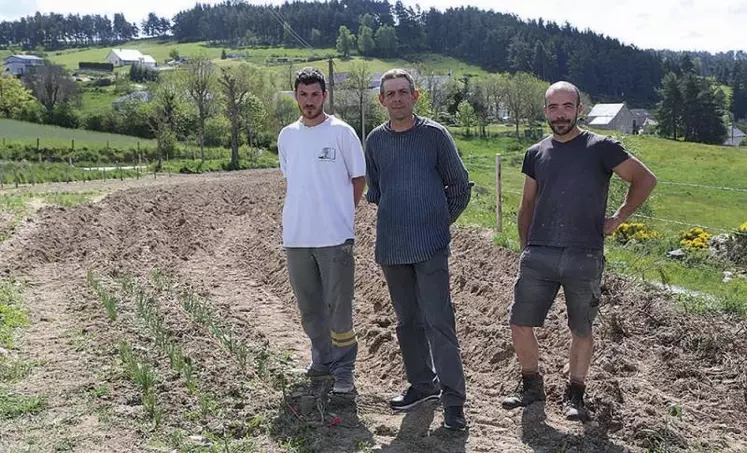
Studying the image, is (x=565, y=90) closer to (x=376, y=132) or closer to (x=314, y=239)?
(x=376, y=132)

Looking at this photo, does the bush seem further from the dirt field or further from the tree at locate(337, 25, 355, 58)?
the dirt field

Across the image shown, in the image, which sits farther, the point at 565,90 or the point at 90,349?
the point at 90,349

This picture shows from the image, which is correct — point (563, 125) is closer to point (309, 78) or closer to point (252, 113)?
point (309, 78)

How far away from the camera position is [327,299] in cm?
459

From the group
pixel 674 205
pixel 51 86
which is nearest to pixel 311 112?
pixel 674 205

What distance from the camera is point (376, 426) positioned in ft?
13.9

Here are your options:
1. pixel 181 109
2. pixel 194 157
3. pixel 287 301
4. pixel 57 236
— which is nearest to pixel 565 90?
pixel 287 301

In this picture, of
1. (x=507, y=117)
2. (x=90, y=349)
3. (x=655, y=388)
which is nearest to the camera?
(x=655, y=388)

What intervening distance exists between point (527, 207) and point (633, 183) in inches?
26.6

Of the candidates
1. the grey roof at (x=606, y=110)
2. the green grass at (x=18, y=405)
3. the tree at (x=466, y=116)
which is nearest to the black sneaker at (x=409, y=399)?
the green grass at (x=18, y=405)

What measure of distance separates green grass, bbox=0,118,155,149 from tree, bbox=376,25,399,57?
8729 cm

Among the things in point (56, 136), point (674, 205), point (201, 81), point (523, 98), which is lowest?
point (674, 205)

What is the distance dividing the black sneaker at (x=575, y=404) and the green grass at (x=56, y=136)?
4559cm

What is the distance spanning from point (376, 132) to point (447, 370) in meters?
1.52
